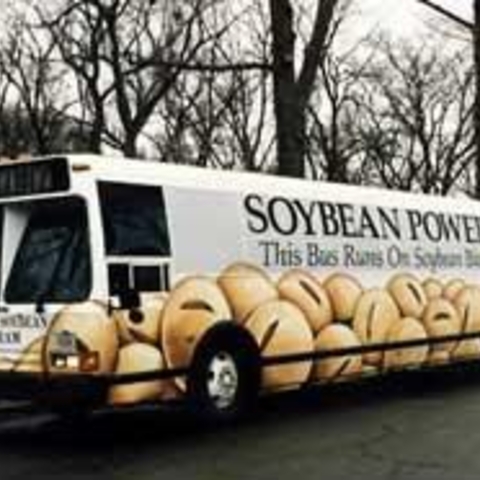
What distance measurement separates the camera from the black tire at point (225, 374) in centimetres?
1379

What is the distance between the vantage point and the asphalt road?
11.6 m

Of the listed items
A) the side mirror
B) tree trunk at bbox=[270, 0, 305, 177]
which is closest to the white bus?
the side mirror

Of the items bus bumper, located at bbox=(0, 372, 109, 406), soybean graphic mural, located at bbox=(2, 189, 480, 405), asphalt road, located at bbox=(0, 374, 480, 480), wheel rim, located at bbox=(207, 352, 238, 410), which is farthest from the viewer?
wheel rim, located at bbox=(207, 352, 238, 410)

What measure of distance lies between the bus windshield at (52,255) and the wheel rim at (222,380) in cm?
181

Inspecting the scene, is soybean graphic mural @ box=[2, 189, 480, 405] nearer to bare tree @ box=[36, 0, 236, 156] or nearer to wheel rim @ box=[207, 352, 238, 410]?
wheel rim @ box=[207, 352, 238, 410]

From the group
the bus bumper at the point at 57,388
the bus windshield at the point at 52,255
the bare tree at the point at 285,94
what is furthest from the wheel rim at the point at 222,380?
the bare tree at the point at 285,94

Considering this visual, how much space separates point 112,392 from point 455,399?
229 inches

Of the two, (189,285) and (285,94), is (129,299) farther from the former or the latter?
(285,94)

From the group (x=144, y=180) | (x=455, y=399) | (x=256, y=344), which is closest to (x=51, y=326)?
(x=144, y=180)

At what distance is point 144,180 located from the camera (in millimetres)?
13539

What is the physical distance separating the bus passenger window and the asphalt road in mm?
1804

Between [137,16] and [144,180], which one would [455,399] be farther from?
[137,16]

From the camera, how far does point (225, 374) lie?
46.6 ft

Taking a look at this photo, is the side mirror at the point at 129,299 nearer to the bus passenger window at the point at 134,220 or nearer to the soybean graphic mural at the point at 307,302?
the soybean graphic mural at the point at 307,302
